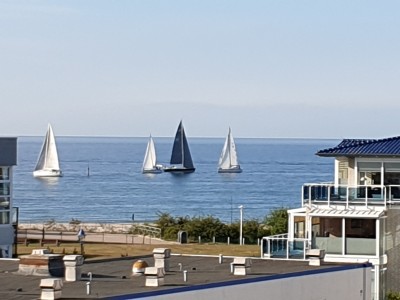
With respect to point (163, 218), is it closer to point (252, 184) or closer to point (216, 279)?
point (216, 279)

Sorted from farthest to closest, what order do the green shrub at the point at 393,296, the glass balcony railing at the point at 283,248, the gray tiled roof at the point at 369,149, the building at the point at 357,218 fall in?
the gray tiled roof at the point at 369,149 < the building at the point at 357,218 < the green shrub at the point at 393,296 < the glass balcony railing at the point at 283,248

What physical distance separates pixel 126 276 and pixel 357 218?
15391mm

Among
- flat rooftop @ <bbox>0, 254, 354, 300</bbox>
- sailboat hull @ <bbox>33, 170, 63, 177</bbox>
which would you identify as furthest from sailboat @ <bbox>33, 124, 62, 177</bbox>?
flat rooftop @ <bbox>0, 254, 354, 300</bbox>

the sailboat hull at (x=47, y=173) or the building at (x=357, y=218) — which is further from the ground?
the sailboat hull at (x=47, y=173)

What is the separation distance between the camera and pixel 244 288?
2564cm

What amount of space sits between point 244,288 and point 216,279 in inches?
34.2

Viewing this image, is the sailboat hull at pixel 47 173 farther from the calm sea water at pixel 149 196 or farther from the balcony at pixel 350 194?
the balcony at pixel 350 194

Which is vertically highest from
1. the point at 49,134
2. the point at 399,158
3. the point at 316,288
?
the point at 49,134

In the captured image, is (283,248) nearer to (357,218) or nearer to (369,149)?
(357,218)

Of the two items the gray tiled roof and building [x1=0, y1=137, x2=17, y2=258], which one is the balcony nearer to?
the gray tiled roof

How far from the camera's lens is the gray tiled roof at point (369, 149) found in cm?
4256

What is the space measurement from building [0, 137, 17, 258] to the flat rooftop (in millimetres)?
8700

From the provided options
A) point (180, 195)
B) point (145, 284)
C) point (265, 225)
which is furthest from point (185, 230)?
point (180, 195)

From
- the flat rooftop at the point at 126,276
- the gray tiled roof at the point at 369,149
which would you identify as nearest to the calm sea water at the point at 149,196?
the gray tiled roof at the point at 369,149
